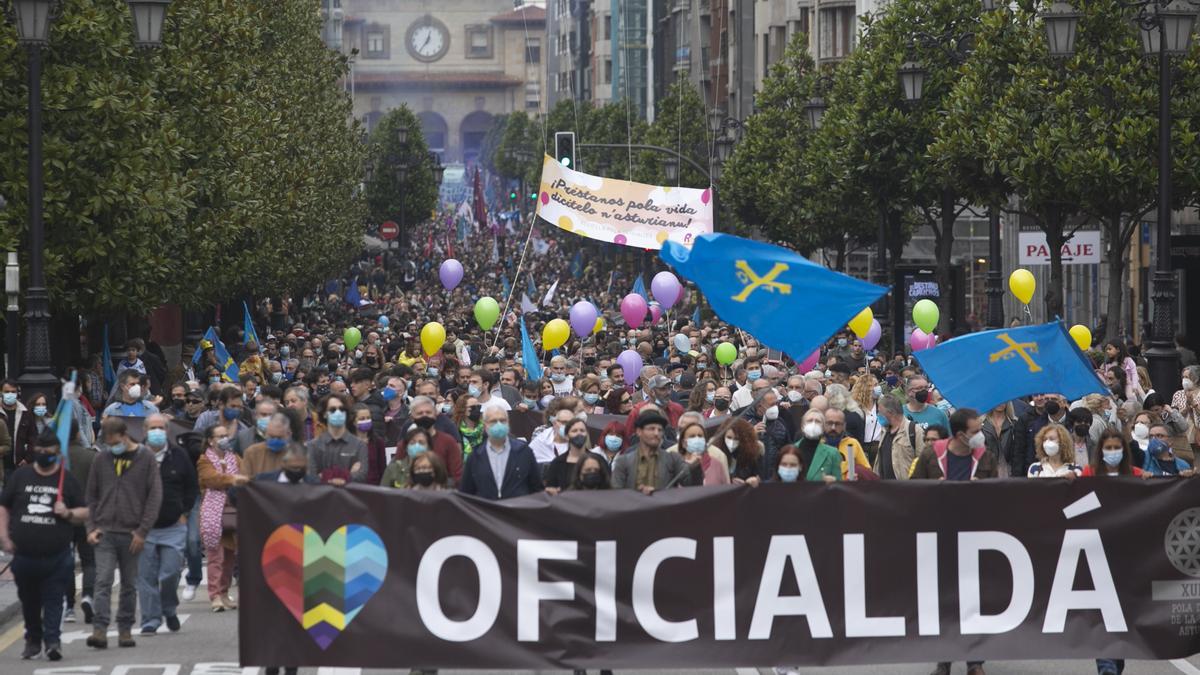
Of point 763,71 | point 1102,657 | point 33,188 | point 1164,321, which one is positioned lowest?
point 1102,657

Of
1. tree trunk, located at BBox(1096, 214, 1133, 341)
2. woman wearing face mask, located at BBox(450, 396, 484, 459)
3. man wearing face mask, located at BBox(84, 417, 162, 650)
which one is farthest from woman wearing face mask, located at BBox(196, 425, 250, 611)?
tree trunk, located at BBox(1096, 214, 1133, 341)

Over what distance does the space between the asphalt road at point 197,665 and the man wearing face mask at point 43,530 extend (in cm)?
30

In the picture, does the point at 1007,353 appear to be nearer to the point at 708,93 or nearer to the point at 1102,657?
the point at 1102,657

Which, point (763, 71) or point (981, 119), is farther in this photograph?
point (763, 71)

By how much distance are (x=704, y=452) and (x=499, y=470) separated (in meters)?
1.32

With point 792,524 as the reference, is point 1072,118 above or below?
above

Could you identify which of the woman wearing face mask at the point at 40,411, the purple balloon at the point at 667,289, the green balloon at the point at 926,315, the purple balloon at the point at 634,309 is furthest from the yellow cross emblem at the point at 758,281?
the purple balloon at the point at 667,289

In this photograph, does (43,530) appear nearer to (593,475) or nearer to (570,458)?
(570,458)

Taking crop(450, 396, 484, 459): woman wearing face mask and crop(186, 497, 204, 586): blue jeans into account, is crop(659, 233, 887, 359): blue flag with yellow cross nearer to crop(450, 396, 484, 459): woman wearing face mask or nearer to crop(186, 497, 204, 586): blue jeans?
crop(450, 396, 484, 459): woman wearing face mask

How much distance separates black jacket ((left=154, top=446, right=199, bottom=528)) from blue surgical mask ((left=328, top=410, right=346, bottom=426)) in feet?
3.15

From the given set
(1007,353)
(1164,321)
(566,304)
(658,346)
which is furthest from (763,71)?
(1007,353)

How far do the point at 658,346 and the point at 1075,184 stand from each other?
7.32 meters

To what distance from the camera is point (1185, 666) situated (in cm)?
1361

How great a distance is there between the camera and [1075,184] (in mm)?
30500
